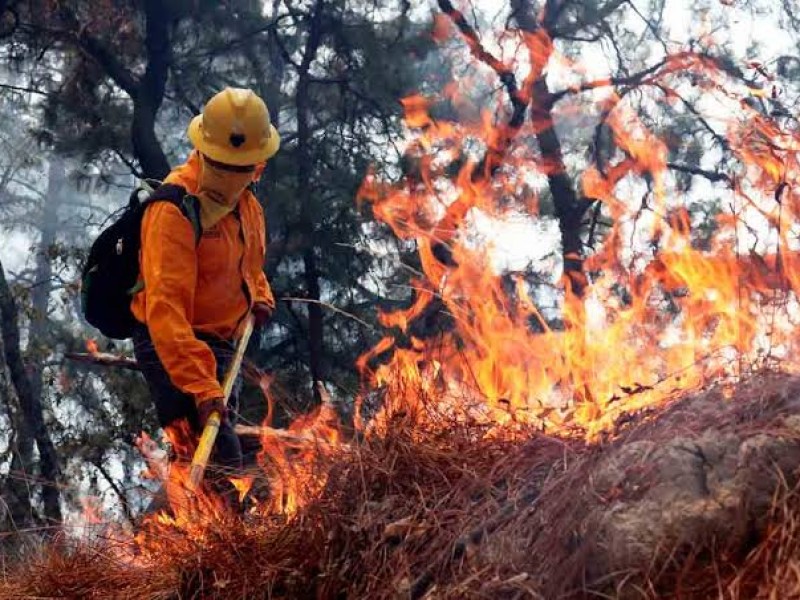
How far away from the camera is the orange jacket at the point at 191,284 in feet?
12.8

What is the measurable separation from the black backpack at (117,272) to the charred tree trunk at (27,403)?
4.49 m

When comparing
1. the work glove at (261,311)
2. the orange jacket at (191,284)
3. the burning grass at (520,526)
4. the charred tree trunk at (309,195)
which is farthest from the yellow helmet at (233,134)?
the charred tree trunk at (309,195)

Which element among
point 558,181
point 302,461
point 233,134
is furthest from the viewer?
point 558,181

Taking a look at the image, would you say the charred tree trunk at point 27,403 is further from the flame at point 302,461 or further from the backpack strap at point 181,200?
the flame at point 302,461

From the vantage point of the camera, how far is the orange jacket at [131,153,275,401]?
3.91m

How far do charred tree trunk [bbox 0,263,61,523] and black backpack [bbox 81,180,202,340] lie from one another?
449 centimetres

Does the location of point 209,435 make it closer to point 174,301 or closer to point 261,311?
point 174,301

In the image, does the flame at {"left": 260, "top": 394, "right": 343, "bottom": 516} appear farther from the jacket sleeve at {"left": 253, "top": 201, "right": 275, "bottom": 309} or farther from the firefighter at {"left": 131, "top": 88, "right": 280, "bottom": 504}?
the jacket sleeve at {"left": 253, "top": 201, "right": 275, "bottom": 309}

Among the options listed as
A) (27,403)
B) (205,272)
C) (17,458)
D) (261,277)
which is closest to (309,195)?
(27,403)

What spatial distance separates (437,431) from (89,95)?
795cm

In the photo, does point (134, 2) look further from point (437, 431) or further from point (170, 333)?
point (437, 431)

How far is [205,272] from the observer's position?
14.0 ft

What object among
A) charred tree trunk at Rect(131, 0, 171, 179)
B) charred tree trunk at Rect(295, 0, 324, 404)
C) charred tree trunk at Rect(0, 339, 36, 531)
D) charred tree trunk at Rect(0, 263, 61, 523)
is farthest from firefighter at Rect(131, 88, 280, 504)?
charred tree trunk at Rect(131, 0, 171, 179)

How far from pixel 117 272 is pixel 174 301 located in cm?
44
